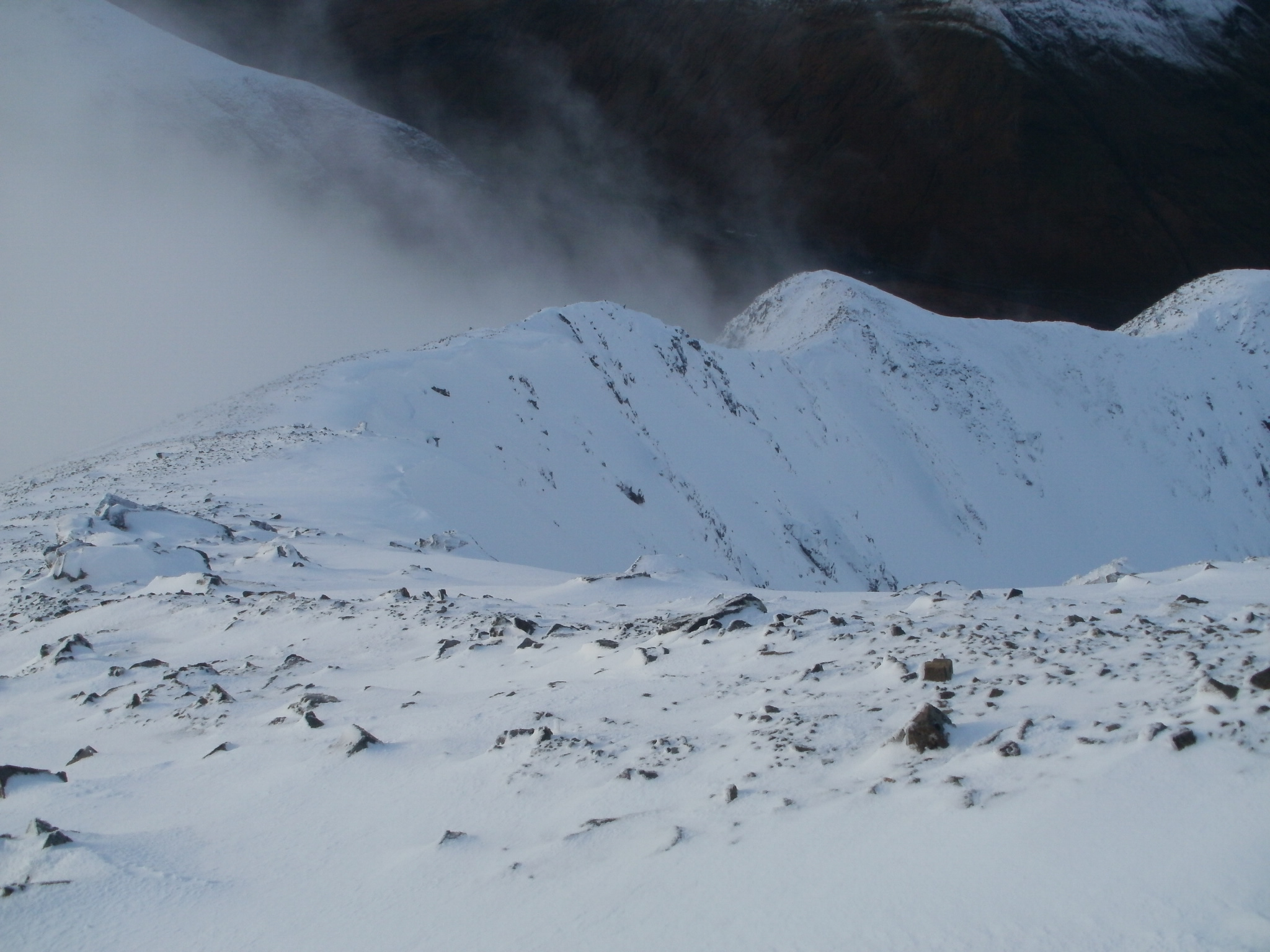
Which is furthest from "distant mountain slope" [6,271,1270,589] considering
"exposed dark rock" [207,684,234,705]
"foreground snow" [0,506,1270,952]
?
"foreground snow" [0,506,1270,952]

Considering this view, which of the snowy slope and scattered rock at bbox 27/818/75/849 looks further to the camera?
the snowy slope

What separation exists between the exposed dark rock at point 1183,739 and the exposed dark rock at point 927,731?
733mm

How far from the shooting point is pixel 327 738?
4.21 m

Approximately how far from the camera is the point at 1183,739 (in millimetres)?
2832

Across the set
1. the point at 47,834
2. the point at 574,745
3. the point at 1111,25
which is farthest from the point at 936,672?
the point at 1111,25

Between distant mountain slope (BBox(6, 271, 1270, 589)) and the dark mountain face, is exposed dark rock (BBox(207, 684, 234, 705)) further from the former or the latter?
the dark mountain face

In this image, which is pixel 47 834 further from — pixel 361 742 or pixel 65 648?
pixel 65 648

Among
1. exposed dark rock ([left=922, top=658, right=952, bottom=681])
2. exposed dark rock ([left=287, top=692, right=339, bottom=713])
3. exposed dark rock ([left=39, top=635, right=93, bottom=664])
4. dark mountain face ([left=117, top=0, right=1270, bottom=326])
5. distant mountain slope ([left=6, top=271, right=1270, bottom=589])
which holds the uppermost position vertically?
dark mountain face ([left=117, top=0, right=1270, bottom=326])

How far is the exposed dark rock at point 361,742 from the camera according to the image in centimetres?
399

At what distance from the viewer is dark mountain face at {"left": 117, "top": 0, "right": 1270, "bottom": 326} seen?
51.1 metres

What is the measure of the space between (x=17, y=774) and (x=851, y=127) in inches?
2427

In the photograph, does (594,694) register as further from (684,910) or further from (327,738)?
(684,910)

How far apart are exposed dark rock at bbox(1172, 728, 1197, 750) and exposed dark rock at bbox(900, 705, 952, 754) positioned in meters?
0.73

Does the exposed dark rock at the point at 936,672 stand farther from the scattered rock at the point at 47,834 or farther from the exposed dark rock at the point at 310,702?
the scattered rock at the point at 47,834
